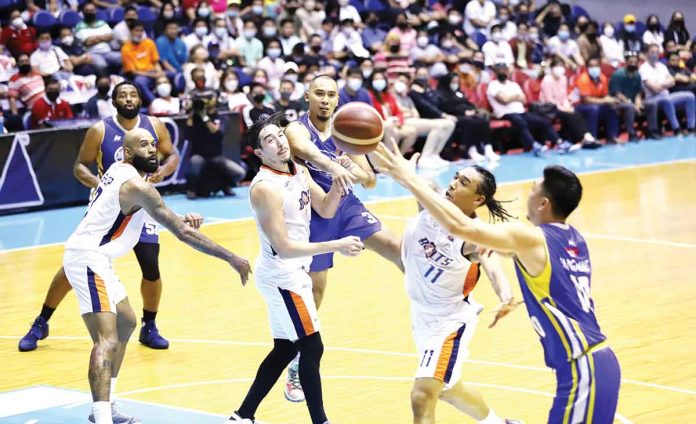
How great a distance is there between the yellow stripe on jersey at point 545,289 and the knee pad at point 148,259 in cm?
456

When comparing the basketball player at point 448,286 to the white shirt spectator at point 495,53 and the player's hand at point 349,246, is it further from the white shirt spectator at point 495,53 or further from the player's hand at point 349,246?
the white shirt spectator at point 495,53

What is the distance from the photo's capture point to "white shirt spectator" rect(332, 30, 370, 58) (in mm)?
21464

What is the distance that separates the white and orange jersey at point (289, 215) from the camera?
6.67m

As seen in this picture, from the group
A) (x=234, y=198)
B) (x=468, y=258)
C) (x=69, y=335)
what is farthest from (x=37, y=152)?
(x=468, y=258)

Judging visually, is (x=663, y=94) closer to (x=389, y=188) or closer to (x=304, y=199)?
(x=389, y=188)

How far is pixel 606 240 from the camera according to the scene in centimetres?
1320

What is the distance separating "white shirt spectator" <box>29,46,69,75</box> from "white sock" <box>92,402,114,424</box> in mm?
11630

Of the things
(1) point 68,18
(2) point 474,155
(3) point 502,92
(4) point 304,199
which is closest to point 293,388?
(4) point 304,199

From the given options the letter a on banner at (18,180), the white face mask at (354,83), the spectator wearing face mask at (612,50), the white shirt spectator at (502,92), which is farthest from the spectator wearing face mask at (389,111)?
the spectator wearing face mask at (612,50)

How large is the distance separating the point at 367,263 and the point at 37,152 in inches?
225

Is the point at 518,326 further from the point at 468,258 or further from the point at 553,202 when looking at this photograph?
the point at 553,202

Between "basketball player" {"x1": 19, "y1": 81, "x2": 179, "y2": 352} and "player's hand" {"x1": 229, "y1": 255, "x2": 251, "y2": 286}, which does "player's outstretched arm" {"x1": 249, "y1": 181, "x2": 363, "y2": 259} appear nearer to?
"player's hand" {"x1": 229, "y1": 255, "x2": 251, "y2": 286}


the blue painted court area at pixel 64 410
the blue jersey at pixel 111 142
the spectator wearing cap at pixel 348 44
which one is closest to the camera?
the blue painted court area at pixel 64 410

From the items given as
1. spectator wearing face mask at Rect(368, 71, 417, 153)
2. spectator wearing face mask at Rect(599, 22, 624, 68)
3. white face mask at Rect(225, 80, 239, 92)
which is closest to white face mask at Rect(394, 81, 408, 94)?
spectator wearing face mask at Rect(368, 71, 417, 153)
